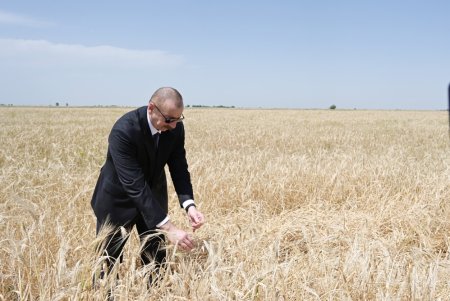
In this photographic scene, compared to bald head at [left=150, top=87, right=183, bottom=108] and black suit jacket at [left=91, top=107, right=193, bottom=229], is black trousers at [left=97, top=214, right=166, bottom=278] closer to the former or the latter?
black suit jacket at [left=91, top=107, right=193, bottom=229]

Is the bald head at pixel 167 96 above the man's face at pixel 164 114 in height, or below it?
above

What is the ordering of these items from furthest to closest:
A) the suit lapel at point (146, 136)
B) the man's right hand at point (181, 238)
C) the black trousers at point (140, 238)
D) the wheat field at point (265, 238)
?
the black trousers at point (140, 238)
the suit lapel at point (146, 136)
the man's right hand at point (181, 238)
the wheat field at point (265, 238)

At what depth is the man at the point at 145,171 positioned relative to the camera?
8.53ft

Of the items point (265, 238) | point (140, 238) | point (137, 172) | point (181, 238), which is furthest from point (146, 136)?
point (265, 238)

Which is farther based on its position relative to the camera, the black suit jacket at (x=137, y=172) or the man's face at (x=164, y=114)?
the black suit jacket at (x=137, y=172)

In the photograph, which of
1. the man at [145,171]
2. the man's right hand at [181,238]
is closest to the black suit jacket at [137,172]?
the man at [145,171]

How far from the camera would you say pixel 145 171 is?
299 cm

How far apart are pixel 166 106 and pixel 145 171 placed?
2.17ft

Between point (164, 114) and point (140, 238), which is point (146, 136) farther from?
point (140, 238)

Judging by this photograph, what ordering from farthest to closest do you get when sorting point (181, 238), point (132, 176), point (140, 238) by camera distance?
1. point (140, 238)
2. point (132, 176)
3. point (181, 238)

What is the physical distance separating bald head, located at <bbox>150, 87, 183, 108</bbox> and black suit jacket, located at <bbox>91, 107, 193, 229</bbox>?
0.26m

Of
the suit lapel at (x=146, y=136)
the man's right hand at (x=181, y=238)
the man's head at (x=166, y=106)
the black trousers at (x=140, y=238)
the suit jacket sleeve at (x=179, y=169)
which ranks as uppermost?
the man's head at (x=166, y=106)

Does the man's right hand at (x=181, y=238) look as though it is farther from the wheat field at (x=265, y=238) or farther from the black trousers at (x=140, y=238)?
the black trousers at (x=140, y=238)

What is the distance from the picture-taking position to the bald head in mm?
2559
